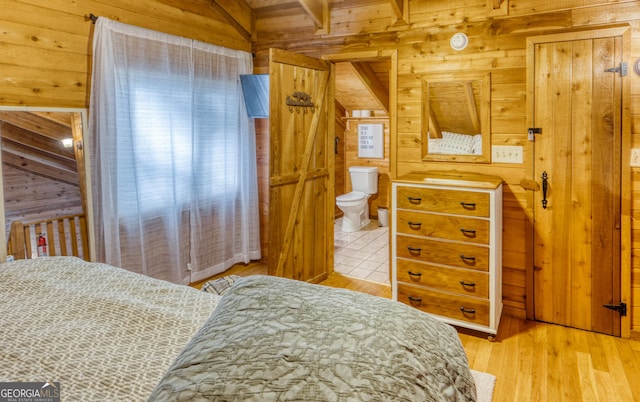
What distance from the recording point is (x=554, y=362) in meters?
2.50

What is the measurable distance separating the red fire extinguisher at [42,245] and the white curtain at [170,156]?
1.08ft

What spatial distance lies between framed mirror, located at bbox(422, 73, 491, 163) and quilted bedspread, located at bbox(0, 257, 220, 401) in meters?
2.36

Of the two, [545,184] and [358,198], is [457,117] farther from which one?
[358,198]

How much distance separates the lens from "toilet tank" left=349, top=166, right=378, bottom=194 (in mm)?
5922

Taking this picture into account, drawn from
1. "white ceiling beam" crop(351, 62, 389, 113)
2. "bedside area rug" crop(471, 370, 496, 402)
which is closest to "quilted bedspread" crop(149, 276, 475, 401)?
"bedside area rug" crop(471, 370, 496, 402)

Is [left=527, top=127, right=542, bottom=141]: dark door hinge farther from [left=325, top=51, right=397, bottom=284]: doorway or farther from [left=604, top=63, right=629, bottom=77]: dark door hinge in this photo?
[left=325, top=51, right=397, bottom=284]: doorway

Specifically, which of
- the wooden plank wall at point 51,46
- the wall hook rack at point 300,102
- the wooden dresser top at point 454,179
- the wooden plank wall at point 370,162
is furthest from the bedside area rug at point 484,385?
the wooden plank wall at point 370,162

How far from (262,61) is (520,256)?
2825mm

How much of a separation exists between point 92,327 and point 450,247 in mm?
2146

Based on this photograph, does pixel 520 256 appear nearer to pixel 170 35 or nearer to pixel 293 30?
pixel 293 30

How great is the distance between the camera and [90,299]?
143 centimetres

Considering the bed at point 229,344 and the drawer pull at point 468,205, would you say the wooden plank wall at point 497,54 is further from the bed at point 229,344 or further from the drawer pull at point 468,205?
the bed at point 229,344

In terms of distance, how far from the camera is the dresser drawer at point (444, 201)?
265 cm

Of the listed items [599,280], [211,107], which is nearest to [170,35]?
[211,107]
